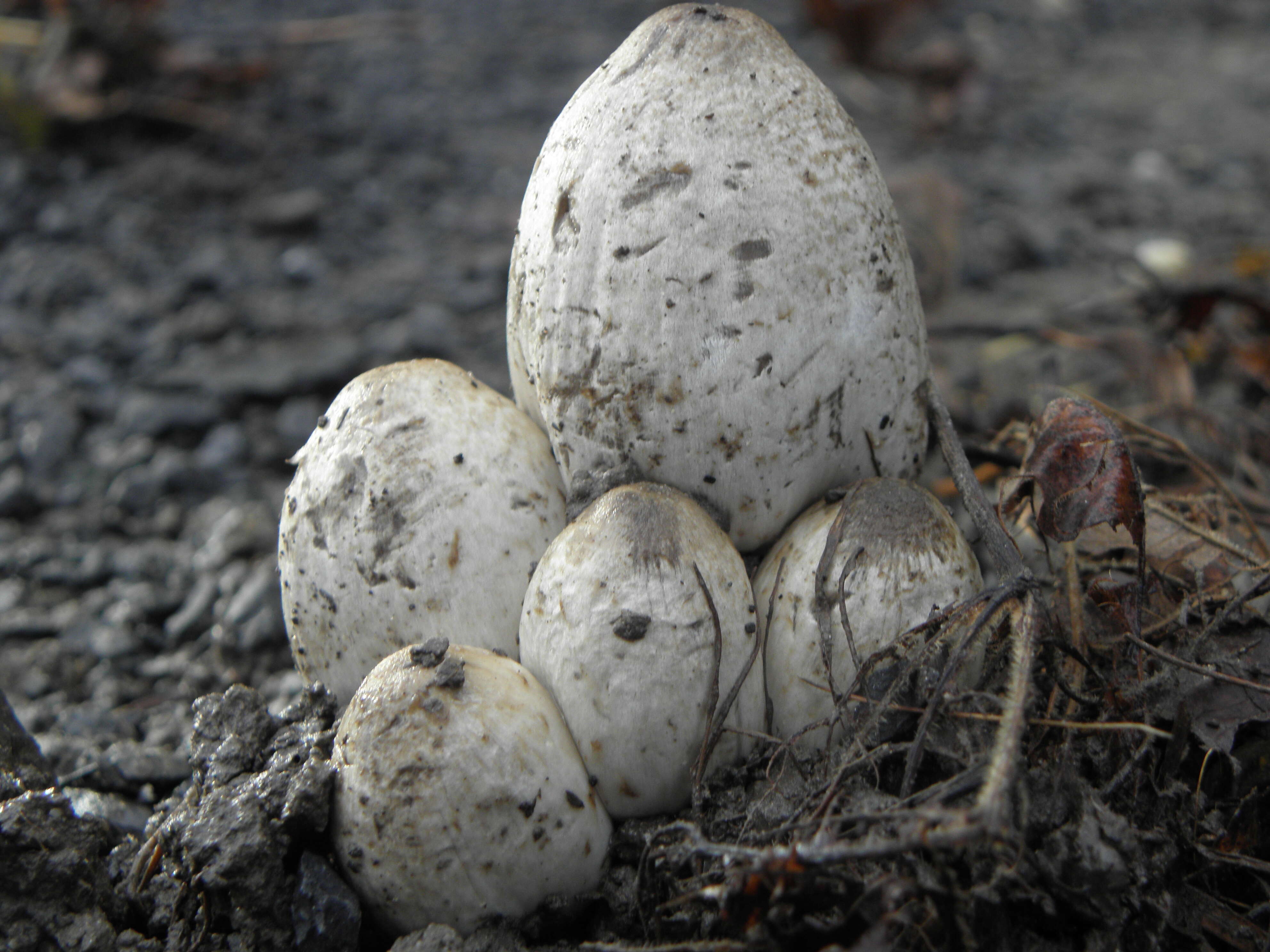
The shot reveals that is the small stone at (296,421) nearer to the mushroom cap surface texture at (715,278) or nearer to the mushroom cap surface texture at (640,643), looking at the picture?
the mushroom cap surface texture at (715,278)

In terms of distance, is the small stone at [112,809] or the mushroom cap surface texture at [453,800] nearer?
the mushroom cap surface texture at [453,800]

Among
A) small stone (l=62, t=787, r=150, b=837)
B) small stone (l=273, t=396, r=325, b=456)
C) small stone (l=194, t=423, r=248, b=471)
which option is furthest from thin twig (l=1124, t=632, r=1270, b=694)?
small stone (l=194, t=423, r=248, b=471)

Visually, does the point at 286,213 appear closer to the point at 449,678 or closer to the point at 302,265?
the point at 302,265

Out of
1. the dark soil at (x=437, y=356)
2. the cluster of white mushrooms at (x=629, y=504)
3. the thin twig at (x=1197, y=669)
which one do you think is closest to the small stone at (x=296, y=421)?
the dark soil at (x=437, y=356)

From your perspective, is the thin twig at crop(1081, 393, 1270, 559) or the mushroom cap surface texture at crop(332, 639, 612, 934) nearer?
the mushroom cap surface texture at crop(332, 639, 612, 934)

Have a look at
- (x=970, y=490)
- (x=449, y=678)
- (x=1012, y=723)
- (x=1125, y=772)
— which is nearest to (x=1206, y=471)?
(x=970, y=490)

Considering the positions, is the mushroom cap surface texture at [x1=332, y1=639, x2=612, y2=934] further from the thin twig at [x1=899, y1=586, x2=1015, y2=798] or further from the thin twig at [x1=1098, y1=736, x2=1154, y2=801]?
the thin twig at [x1=1098, y1=736, x2=1154, y2=801]
